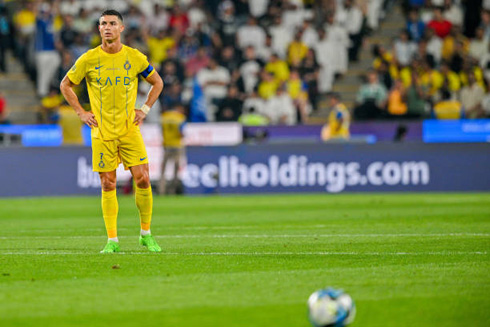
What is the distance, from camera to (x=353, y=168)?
24.1 m

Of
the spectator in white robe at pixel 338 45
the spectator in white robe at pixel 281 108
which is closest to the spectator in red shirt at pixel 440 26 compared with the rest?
the spectator in white robe at pixel 338 45

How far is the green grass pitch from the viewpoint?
251 inches

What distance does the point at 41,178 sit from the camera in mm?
24672

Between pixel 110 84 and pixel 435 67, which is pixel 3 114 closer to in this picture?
pixel 435 67

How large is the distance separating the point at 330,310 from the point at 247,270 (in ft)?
10.3

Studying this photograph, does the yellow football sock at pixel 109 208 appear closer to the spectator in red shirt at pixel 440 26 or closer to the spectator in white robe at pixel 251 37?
the spectator in white robe at pixel 251 37

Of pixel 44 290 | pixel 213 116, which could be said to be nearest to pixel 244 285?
pixel 44 290

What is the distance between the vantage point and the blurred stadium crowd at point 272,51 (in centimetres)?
2705

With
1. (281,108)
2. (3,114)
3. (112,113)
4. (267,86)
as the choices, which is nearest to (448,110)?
(281,108)

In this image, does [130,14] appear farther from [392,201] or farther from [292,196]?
[392,201]

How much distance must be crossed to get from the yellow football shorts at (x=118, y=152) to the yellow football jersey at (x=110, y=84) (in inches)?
2.8

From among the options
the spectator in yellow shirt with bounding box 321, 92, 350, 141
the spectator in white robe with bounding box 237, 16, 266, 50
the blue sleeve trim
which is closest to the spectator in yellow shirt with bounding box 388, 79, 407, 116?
the spectator in yellow shirt with bounding box 321, 92, 350, 141

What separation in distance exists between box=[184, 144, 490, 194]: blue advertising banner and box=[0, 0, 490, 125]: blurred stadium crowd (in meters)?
2.55

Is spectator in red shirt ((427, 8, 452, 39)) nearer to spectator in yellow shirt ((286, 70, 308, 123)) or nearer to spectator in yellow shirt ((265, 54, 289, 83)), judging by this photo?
spectator in yellow shirt ((286, 70, 308, 123))
